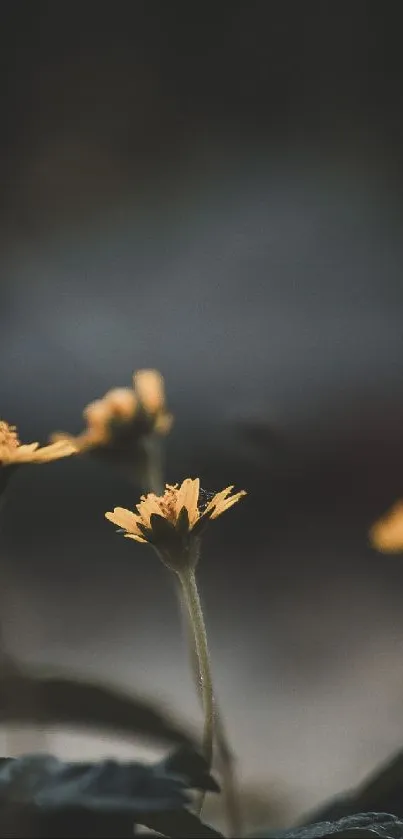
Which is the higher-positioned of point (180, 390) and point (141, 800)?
point (180, 390)

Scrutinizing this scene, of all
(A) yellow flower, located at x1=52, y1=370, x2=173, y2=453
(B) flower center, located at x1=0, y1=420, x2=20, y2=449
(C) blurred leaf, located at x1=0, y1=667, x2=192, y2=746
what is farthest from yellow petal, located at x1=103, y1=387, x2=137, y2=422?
(C) blurred leaf, located at x1=0, y1=667, x2=192, y2=746

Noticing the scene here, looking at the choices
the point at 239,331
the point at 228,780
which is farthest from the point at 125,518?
the point at 239,331

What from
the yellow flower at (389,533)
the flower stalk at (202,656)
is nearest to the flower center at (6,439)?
the flower stalk at (202,656)

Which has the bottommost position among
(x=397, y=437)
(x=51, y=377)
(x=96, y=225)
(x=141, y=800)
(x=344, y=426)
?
(x=141, y=800)

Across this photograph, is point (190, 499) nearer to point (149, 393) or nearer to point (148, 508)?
point (148, 508)

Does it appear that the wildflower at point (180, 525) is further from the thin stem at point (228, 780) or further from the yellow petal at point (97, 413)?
the yellow petal at point (97, 413)

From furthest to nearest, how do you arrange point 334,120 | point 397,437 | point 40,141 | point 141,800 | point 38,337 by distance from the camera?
point 334,120 < point 40,141 < point 38,337 < point 397,437 < point 141,800

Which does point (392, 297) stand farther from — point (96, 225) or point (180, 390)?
point (96, 225)

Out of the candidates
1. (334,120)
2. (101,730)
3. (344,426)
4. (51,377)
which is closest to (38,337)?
(51,377)
